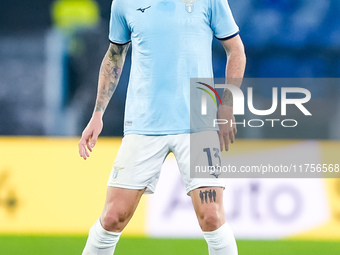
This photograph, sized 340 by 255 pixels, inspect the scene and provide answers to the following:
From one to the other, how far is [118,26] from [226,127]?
82 centimetres

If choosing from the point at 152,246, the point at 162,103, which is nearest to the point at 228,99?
the point at 162,103

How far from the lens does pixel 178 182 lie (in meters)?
5.70

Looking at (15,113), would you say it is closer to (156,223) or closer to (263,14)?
(263,14)

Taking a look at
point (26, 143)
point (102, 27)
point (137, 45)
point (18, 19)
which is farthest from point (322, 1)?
point (137, 45)

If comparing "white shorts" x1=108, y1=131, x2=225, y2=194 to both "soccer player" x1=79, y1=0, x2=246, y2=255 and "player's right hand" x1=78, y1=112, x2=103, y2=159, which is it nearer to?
"soccer player" x1=79, y1=0, x2=246, y2=255

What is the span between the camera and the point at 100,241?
3.38 metres

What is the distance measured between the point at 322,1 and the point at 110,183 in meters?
7.01

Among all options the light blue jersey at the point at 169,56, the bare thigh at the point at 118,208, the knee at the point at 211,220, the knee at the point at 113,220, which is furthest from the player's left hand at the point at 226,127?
the knee at the point at 113,220

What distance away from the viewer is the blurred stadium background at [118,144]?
5383mm

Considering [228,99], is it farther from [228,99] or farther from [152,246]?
[152,246]

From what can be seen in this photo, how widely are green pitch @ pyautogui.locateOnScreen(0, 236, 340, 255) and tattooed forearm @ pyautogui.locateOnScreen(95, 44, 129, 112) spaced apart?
1467 millimetres

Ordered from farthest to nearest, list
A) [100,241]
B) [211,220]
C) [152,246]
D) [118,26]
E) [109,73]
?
[152,246] < [109,73] < [118,26] < [100,241] < [211,220]

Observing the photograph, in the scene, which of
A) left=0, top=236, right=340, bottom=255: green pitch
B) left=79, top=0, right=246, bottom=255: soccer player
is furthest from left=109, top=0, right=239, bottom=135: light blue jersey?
left=0, top=236, right=340, bottom=255: green pitch

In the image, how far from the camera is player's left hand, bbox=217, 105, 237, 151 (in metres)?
3.41
